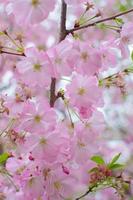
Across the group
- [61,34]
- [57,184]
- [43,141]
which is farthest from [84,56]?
[57,184]

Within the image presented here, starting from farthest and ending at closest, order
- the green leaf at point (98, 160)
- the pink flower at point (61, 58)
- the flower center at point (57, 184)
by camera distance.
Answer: the green leaf at point (98, 160)
the flower center at point (57, 184)
the pink flower at point (61, 58)

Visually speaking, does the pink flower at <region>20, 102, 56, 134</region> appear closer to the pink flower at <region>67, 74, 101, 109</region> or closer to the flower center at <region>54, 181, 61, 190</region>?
the pink flower at <region>67, 74, 101, 109</region>

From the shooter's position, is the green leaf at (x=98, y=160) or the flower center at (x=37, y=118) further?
the green leaf at (x=98, y=160)

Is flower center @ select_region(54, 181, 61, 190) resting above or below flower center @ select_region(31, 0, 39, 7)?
below

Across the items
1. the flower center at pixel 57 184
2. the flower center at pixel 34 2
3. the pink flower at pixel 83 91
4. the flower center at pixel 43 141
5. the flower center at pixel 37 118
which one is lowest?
the flower center at pixel 57 184

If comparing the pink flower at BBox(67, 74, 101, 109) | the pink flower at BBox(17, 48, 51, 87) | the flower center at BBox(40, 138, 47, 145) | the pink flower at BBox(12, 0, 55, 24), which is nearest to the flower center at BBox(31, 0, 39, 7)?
the pink flower at BBox(12, 0, 55, 24)

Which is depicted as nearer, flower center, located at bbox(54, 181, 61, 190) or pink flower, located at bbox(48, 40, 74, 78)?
pink flower, located at bbox(48, 40, 74, 78)

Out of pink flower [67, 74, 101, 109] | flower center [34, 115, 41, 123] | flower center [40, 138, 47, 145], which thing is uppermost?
pink flower [67, 74, 101, 109]

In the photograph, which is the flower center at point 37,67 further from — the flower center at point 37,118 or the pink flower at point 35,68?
the flower center at point 37,118

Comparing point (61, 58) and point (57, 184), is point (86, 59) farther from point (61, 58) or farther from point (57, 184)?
point (57, 184)

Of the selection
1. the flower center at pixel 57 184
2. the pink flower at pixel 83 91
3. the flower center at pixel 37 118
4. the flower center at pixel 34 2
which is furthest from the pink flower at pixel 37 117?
the flower center at pixel 34 2

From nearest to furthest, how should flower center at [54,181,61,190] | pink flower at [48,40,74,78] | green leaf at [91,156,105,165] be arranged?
pink flower at [48,40,74,78]
flower center at [54,181,61,190]
green leaf at [91,156,105,165]
